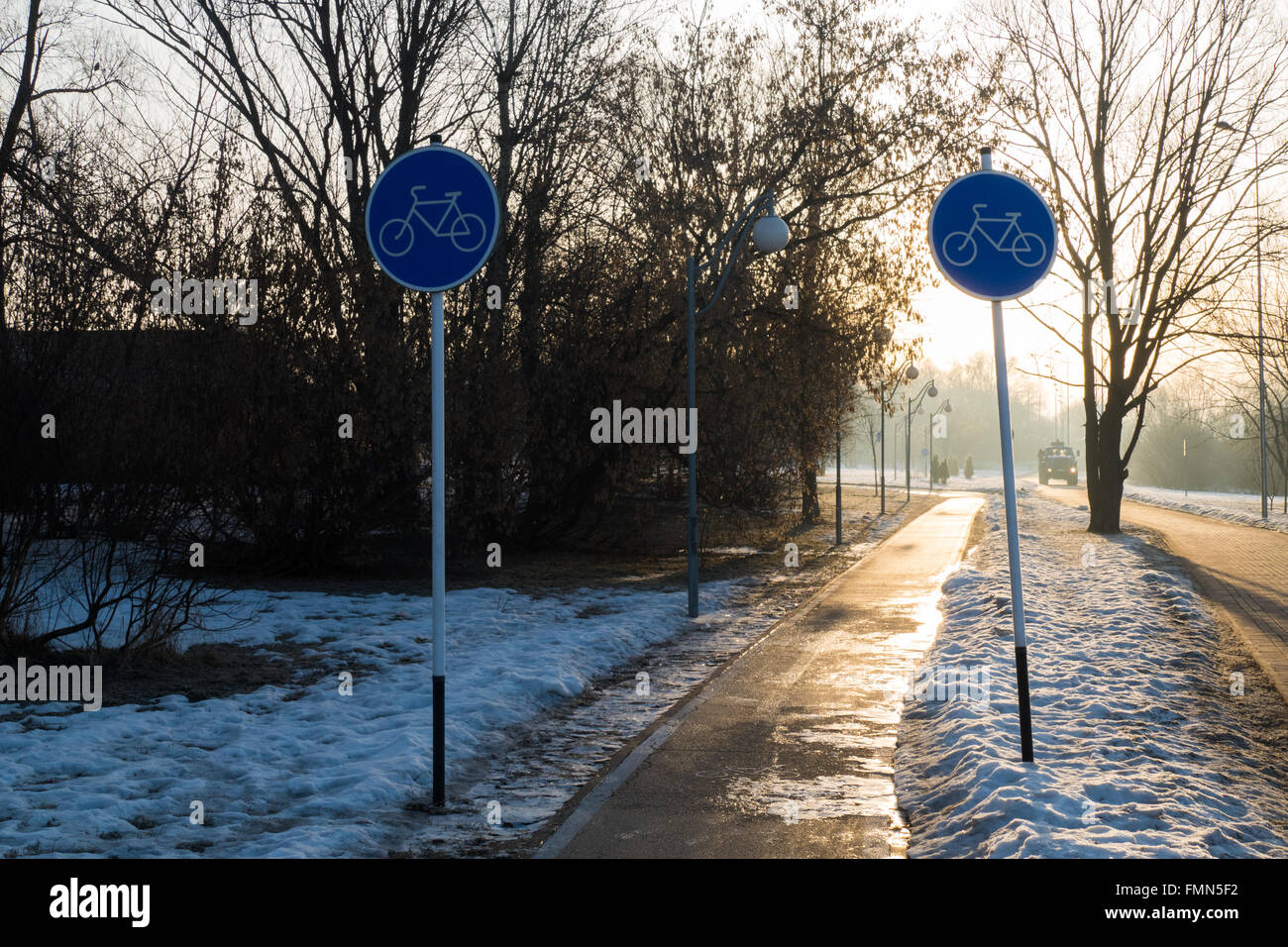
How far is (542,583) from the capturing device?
59.8 feet

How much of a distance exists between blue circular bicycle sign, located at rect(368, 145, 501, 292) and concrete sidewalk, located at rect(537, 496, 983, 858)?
3.07 meters

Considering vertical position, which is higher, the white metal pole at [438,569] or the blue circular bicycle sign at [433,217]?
the blue circular bicycle sign at [433,217]

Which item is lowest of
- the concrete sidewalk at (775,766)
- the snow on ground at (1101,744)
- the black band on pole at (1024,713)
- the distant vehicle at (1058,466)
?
the concrete sidewalk at (775,766)

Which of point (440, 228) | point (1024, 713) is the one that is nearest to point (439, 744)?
point (440, 228)

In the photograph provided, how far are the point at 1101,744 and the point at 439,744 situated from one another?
4210mm

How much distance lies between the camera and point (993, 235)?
659 centimetres

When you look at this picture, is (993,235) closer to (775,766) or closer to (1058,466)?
(775,766)

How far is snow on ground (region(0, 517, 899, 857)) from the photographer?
5.89 meters

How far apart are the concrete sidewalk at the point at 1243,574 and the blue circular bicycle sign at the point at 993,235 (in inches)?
193

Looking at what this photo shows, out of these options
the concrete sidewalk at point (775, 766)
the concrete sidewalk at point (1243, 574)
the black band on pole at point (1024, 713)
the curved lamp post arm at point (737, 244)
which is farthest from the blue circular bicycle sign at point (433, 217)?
the curved lamp post arm at point (737, 244)

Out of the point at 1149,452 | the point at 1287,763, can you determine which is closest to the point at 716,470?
the point at 1287,763

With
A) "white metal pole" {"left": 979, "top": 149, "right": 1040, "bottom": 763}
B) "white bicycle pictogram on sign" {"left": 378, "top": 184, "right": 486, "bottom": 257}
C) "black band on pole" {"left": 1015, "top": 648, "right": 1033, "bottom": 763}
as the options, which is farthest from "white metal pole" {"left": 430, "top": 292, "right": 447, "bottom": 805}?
"black band on pole" {"left": 1015, "top": 648, "right": 1033, "bottom": 763}

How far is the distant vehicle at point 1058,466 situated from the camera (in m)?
89.4

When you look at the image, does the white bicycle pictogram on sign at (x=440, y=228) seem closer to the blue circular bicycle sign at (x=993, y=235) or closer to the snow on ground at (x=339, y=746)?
the blue circular bicycle sign at (x=993, y=235)
